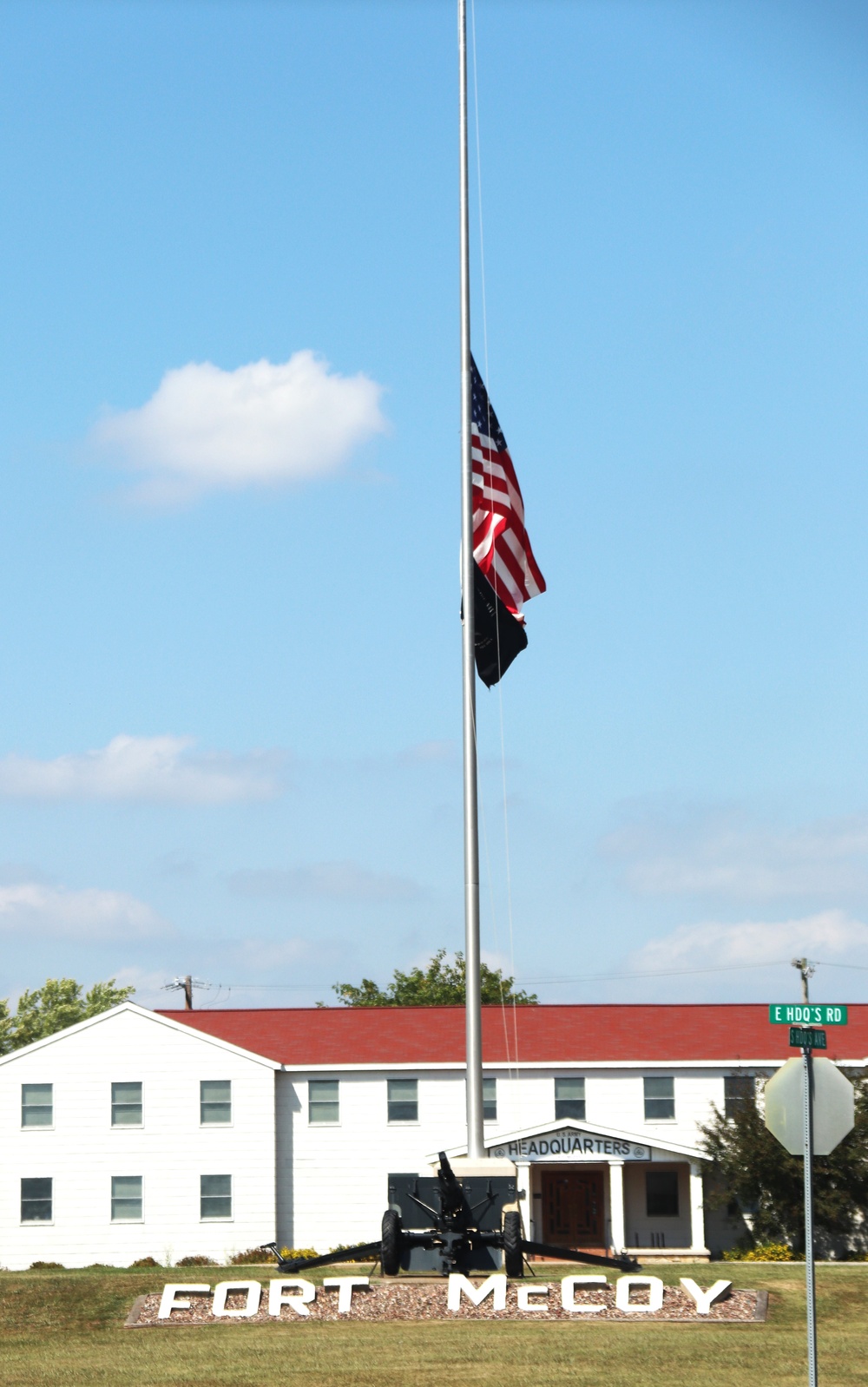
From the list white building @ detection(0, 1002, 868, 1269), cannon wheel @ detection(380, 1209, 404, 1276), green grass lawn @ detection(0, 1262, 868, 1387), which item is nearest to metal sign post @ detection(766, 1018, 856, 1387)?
green grass lawn @ detection(0, 1262, 868, 1387)

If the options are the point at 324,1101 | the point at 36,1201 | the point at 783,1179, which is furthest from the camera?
the point at 324,1101

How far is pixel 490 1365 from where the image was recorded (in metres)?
18.7

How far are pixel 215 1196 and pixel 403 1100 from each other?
5.76 m

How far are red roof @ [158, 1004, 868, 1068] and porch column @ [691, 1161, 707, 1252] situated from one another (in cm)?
374

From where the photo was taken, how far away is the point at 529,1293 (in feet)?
72.3

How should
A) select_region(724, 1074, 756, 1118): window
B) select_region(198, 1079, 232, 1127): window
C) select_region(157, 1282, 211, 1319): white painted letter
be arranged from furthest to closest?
select_region(198, 1079, 232, 1127): window → select_region(724, 1074, 756, 1118): window → select_region(157, 1282, 211, 1319): white painted letter

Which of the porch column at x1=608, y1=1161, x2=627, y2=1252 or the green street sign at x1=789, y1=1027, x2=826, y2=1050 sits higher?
the green street sign at x1=789, y1=1027, x2=826, y2=1050

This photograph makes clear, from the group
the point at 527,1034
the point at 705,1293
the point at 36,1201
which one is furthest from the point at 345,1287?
the point at 527,1034

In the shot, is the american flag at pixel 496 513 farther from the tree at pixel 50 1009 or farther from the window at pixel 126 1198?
the tree at pixel 50 1009

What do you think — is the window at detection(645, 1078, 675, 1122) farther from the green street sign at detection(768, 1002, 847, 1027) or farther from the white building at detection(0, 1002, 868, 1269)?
the green street sign at detection(768, 1002, 847, 1027)

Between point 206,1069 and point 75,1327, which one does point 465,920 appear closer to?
point 75,1327

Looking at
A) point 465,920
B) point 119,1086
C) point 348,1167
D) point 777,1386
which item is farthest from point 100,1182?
point 777,1386

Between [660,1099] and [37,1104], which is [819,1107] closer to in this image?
[660,1099]

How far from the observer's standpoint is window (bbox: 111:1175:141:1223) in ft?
148
